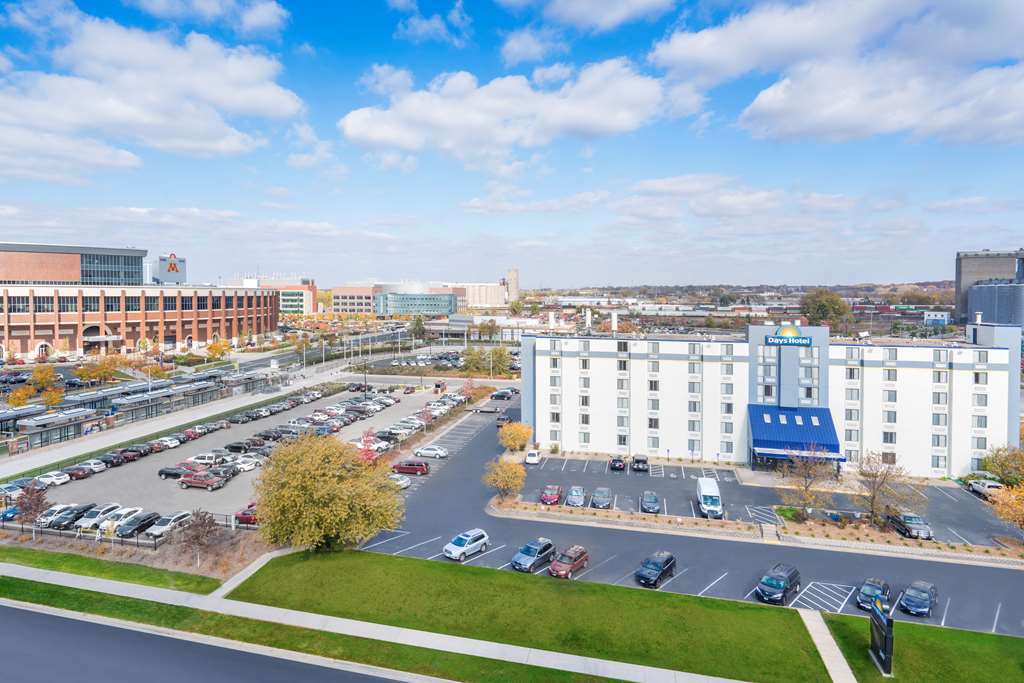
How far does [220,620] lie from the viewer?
Result: 75.9ft

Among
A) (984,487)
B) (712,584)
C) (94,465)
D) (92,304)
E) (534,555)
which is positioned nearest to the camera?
(712,584)

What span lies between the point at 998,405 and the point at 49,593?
5553 cm

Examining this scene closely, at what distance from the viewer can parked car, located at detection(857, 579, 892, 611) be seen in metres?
24.4

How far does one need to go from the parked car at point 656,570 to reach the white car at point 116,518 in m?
26.6

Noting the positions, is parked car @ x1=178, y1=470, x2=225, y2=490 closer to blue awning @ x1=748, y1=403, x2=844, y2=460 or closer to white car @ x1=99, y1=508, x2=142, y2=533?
white car @ x1=99, y1=508, x2=142, y2=533

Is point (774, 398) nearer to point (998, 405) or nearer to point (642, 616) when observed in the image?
point (998, 405)

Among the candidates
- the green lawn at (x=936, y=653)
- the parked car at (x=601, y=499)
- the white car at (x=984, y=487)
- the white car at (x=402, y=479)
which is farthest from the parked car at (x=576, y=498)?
the white car at (x=984, y=487)

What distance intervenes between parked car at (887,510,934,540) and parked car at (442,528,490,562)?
72.2 ft

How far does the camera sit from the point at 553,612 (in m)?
23.6

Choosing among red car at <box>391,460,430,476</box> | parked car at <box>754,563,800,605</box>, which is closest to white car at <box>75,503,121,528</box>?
red car at <box>391,460,430,476</box>

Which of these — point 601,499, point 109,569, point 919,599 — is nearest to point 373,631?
point 109,569

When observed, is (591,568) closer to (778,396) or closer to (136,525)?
(136,525)

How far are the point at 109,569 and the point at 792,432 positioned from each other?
1633 inches

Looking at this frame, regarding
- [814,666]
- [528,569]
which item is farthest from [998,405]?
[528,569]
